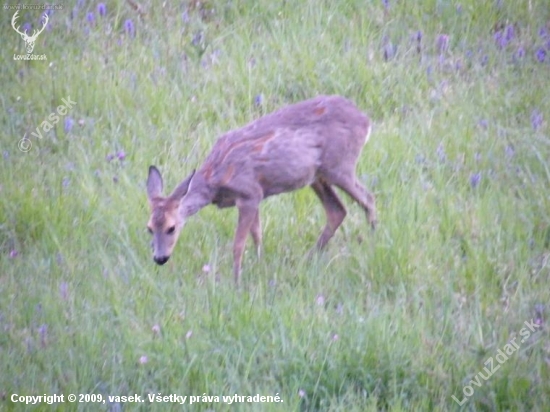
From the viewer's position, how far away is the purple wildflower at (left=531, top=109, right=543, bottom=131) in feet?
30.8

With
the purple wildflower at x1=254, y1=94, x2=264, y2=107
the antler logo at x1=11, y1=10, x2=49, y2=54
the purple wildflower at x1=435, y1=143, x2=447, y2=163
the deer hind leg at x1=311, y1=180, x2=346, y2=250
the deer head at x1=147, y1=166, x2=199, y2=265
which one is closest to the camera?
the deer head at x1=147, y1=166, x2=199, y2=265

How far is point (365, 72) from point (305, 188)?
5.49 ft

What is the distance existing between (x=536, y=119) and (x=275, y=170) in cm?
273

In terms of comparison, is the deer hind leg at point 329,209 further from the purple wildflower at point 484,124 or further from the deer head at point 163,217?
the purple wildflower at point 484,124

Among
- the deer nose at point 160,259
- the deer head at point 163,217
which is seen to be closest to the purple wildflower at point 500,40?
the deer head at point 163,217

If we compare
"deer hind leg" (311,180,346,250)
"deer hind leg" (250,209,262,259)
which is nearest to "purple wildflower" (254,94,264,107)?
"deer hind leg" (311,180,346,250)

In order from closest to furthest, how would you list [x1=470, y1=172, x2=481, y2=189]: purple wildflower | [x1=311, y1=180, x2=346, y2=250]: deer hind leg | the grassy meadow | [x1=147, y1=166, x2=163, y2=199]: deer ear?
1. the grassy meadow
2. [x1=147, y1=166, x2=163, y2=199]: deer ear
3. [x1=311, y1=180, x2=346, y2=250]: deer hind leg
4. [x1=470, y1=172, x2=481, y2=189]: purple wildflower

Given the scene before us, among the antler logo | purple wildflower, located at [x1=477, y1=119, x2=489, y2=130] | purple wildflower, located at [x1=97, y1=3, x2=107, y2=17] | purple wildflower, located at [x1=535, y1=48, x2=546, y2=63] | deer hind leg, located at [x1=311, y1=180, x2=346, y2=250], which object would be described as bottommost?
deer hind leg, located at [x1=311, y1=180, x2=346, y2=250]

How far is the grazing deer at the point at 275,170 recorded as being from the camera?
780 cm

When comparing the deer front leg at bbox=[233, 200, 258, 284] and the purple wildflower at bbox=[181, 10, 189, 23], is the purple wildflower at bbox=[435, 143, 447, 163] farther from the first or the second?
the purple wildflower at bbox=[181, 10, 189, 23]

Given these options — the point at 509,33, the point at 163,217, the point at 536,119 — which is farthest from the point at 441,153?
the point at 163,217

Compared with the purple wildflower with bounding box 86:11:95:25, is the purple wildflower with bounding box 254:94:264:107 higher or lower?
lower

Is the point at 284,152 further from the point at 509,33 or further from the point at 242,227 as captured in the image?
the point at 509,33

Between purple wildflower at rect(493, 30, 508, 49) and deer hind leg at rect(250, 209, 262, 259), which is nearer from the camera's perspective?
deer hind leg at rect(250, 209, 262, 259)
